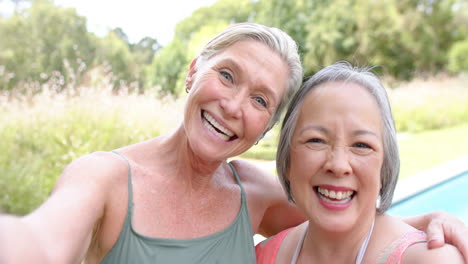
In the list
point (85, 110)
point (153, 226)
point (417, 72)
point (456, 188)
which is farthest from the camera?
point (417, 72)

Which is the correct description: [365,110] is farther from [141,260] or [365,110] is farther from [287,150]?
[141,260]

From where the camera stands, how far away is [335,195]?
64.7 inches

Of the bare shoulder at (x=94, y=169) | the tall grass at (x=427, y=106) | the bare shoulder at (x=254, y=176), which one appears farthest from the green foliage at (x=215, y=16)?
the bare shoulder at (x=94, y=169)

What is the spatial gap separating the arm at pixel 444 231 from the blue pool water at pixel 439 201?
3301mm

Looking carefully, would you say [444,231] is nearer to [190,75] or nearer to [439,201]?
[190,75]

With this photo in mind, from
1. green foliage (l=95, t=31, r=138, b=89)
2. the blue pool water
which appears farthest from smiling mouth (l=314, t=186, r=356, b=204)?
green foliage (l=95, t=31, r=138, b=89)

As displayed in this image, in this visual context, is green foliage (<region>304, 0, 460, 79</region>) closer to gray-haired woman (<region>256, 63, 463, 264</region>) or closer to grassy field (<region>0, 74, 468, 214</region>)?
grassy field (<region>0, 74, 468, 214</region>)

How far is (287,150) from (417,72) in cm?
1528

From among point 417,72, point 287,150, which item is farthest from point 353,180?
point 417,72

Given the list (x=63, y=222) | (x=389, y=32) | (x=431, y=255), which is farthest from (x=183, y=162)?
(x=389, y=32)

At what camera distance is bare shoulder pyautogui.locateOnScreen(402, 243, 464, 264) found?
148 centimetres

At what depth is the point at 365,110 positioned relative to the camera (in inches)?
65.3

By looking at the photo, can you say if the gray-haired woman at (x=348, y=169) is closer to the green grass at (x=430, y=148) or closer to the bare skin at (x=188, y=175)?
the bare skin at (x=188, y=175)

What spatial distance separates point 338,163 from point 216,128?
55cm
